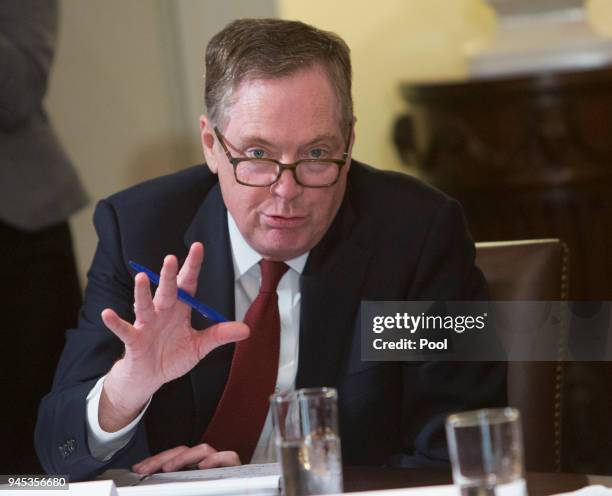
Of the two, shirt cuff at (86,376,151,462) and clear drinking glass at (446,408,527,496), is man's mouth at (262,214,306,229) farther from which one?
clear drinking glass at (446,408,527,496)

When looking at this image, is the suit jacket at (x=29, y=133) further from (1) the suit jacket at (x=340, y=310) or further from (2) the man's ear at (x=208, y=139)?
(2) the man's ear at (x=208, y=139)

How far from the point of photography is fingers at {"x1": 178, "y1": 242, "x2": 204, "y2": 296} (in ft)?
4.96

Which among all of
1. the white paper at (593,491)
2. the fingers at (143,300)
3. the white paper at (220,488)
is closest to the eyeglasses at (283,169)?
the fingers at (143,300)

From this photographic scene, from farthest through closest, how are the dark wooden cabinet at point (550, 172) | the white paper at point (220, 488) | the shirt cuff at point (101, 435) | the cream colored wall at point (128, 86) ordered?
the cream colored wall at point (128, 86) → the dark wooden cabinet at point (550, 172) → the shirt cuff at point (101, 435) → the white paper at point (220, 488)

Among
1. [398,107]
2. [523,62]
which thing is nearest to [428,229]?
[523,62]

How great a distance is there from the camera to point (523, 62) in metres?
3.21

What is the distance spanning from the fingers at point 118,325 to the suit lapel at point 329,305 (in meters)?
0.36

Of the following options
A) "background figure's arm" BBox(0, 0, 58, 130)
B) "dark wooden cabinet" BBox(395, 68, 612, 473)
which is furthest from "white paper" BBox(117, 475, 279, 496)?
"dark wooden cabinet" BBox(395, 68, 612, 473)

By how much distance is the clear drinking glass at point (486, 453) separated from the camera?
1.03 m

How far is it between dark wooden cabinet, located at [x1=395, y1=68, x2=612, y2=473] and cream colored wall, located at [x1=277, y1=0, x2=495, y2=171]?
1.30 ft

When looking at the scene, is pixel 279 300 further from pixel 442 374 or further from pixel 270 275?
pixel 442 374

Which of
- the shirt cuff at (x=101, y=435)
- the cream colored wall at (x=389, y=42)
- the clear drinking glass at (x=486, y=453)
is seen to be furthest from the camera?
the cream colored wall at (x=389, y=42)

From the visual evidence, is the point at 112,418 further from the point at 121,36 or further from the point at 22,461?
the point at 121,36

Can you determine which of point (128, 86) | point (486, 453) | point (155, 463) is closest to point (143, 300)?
point (155, 463)
